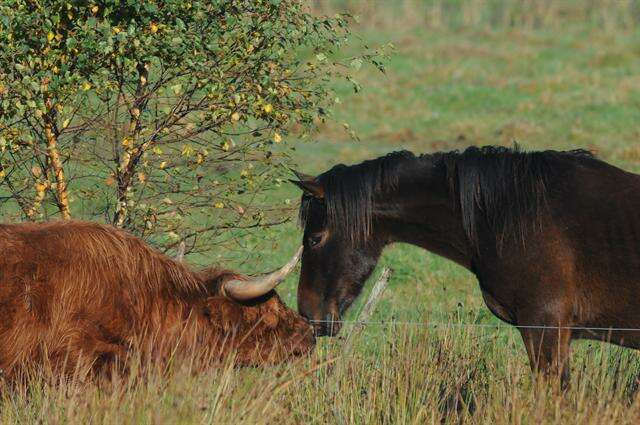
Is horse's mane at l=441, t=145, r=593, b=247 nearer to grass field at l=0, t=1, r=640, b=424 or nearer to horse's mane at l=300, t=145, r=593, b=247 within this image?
horse's mane at l=300, t=145, r=593, b=247

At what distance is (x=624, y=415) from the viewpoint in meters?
5.91

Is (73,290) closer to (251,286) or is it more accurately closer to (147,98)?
(251,286)

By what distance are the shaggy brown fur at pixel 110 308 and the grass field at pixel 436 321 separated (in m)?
0.23

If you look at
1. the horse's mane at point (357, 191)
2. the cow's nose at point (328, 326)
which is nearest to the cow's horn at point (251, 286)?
the horse's mane at point (357, 191)

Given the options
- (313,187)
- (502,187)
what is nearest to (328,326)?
(313,187)

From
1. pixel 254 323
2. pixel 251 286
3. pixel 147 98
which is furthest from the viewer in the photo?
pixel 147 98

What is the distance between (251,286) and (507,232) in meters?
1.47

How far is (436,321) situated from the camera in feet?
26.9

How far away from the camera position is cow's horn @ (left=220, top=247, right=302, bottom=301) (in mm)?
6727

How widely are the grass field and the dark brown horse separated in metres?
0.30

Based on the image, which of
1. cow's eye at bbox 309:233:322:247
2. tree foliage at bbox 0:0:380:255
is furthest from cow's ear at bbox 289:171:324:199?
tree foliage at bbox 0:0:380:255

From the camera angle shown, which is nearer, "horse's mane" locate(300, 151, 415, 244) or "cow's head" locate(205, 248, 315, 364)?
"cow's head" locate(205, 248, 315, 364)

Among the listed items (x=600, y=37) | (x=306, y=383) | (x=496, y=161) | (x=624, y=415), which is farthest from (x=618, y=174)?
(x=600, y=37)

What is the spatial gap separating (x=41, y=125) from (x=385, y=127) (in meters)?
15.7
